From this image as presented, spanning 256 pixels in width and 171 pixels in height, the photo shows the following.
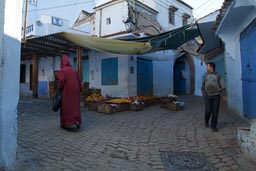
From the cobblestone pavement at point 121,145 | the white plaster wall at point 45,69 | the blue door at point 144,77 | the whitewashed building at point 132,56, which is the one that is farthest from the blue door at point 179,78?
the cobblestone pavement at point 121,145

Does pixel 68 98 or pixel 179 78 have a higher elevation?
pixel 179 78

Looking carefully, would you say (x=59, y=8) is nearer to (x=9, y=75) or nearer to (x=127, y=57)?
(x=127, y=57)

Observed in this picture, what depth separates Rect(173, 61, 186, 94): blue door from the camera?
18.9m

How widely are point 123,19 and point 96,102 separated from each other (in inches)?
224

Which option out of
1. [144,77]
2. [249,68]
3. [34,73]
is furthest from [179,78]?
[249,68]

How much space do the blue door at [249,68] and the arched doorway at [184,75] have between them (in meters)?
11.9

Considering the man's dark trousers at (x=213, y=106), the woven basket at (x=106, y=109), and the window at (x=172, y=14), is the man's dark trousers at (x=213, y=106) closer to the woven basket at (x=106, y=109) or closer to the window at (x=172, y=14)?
the woven basket at (x=106, y=109)

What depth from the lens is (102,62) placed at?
521 inches

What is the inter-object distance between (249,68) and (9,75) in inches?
215

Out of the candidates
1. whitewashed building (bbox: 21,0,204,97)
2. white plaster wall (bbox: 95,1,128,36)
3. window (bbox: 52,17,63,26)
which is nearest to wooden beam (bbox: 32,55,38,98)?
whitewashed building (bbox: 21,0,204,97)

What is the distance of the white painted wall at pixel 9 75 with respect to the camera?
274cm

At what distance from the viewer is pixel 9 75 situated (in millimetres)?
2846

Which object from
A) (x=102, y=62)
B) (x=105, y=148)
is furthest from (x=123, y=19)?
(x=105, y=148)

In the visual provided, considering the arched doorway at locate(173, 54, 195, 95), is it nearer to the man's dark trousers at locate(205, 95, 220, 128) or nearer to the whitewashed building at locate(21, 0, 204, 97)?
the whitewashed building at locate(21, 0, 204, 97)
